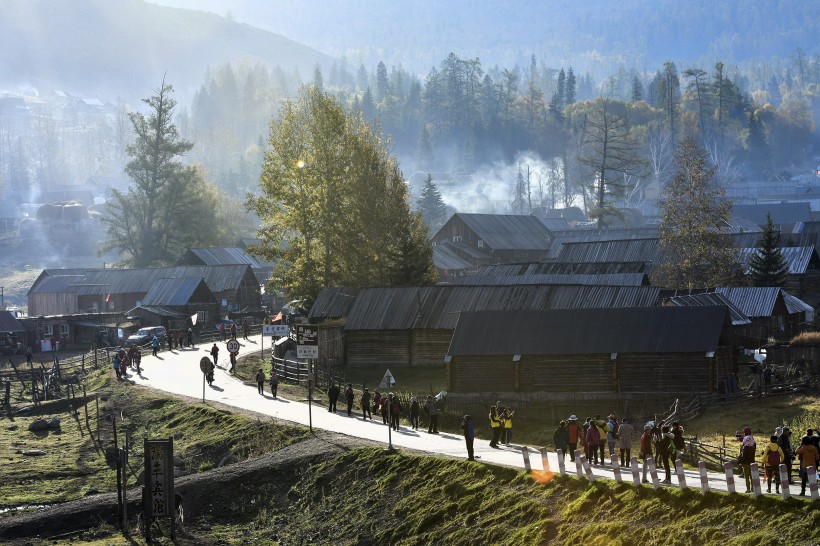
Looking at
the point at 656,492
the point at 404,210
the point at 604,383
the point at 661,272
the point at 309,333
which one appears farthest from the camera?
the point at 661,272

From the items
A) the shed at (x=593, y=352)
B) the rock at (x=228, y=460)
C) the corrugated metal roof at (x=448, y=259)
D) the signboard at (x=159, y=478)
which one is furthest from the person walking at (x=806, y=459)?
the corrugated metal roof at (x=448, y=259)

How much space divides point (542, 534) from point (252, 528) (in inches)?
390

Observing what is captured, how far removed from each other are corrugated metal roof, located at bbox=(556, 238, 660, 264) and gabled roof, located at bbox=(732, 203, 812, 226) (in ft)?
187

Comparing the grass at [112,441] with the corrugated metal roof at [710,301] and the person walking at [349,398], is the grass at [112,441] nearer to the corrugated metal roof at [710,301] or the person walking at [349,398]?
the person walking at [349,398]

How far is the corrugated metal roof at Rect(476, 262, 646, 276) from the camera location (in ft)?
280

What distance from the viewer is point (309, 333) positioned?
41.3 metres

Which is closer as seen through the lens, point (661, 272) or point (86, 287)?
point (661, 272)

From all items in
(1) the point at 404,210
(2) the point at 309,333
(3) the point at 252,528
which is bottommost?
(3) the point at 252,528

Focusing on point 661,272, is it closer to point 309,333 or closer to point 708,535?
point 309,333

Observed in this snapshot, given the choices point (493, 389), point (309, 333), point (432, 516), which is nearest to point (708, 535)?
point (432, 516)

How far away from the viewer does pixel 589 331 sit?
5012 centimetres

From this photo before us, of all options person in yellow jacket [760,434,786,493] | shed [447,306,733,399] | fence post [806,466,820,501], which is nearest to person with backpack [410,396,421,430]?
shed [447,306,733,399]

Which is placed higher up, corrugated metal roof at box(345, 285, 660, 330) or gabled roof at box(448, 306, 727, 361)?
corrugated metal roof at box(345, 285, 660, 330)

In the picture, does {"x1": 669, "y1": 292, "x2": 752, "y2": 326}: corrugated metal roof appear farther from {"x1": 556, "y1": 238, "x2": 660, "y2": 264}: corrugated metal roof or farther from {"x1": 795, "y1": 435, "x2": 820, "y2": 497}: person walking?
{"x1": 795, "y1": 435, "x2": 820, "y2": 497}: person walking
